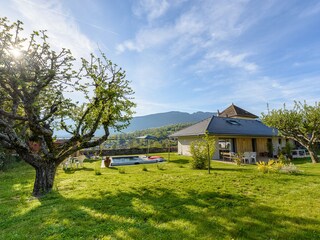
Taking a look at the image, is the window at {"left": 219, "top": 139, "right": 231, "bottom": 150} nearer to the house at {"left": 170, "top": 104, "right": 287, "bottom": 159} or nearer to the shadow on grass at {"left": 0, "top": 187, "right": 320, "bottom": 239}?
the house at {"left": 170, "top": 104, "right": 287, "bottom": 159}

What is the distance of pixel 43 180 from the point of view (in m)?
8.08

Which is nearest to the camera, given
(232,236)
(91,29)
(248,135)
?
(232,236)

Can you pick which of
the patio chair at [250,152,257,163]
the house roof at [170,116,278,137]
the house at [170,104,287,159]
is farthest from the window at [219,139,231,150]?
the patio chair at [250,152,257,163]

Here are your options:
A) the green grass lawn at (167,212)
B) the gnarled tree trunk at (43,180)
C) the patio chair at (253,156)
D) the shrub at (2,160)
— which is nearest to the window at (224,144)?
the patio chair at (253,156)

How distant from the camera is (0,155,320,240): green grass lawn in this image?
4.32 m

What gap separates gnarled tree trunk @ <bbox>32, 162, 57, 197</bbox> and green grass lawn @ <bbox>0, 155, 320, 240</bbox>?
1.19 feet

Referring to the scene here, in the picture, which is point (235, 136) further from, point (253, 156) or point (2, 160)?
point (2, 160)

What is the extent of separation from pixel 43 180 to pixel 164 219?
19.5ft

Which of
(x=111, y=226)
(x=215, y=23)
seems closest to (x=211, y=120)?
(x=215, y=23)

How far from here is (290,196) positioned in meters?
6.95

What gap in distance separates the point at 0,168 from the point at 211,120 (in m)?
20.9

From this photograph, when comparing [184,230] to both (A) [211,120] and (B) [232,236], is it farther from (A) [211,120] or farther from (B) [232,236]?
(A) [211,120]

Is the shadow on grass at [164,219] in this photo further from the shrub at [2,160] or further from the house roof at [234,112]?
the house roof at [234,112]

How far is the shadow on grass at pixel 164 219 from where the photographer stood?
13.9 ft
